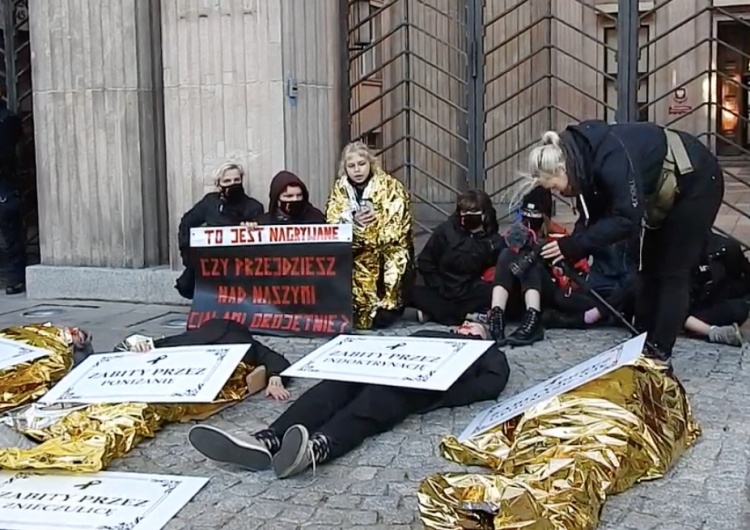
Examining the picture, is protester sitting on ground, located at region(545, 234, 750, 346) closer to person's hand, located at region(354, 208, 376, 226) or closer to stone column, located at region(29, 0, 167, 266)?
person's hand, located at region(354, 208, 376, 226)

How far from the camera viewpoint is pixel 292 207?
7.58 m

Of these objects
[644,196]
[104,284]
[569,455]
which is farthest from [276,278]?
[569,455]

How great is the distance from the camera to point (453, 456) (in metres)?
4.61

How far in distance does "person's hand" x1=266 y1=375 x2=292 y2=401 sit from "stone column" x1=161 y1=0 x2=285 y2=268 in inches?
113

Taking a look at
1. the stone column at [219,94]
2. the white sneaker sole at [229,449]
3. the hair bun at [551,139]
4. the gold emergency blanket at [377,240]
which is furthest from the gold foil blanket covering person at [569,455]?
the stone column at [219,94]

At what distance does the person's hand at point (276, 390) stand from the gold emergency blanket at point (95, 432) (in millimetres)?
176

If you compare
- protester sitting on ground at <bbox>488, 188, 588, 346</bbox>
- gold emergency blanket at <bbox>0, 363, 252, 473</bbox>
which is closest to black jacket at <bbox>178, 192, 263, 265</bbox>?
protester sitting on ground at <bbox>488, 188, 588, 346</bbox>

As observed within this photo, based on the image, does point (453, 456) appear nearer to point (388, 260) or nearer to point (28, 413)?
point (28, 413)

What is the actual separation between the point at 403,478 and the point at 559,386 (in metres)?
0.73

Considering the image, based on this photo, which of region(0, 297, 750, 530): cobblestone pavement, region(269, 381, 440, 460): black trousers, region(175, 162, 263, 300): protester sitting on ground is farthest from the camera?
region(175, 162, 263, 300): protester sitting on ground

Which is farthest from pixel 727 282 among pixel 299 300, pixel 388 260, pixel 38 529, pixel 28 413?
pixel 38 529

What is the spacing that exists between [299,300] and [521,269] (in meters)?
1.49

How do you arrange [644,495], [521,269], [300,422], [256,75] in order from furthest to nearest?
[256,75] → [521,269] → [300,422] → [644,495]

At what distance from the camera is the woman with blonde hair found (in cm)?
522
